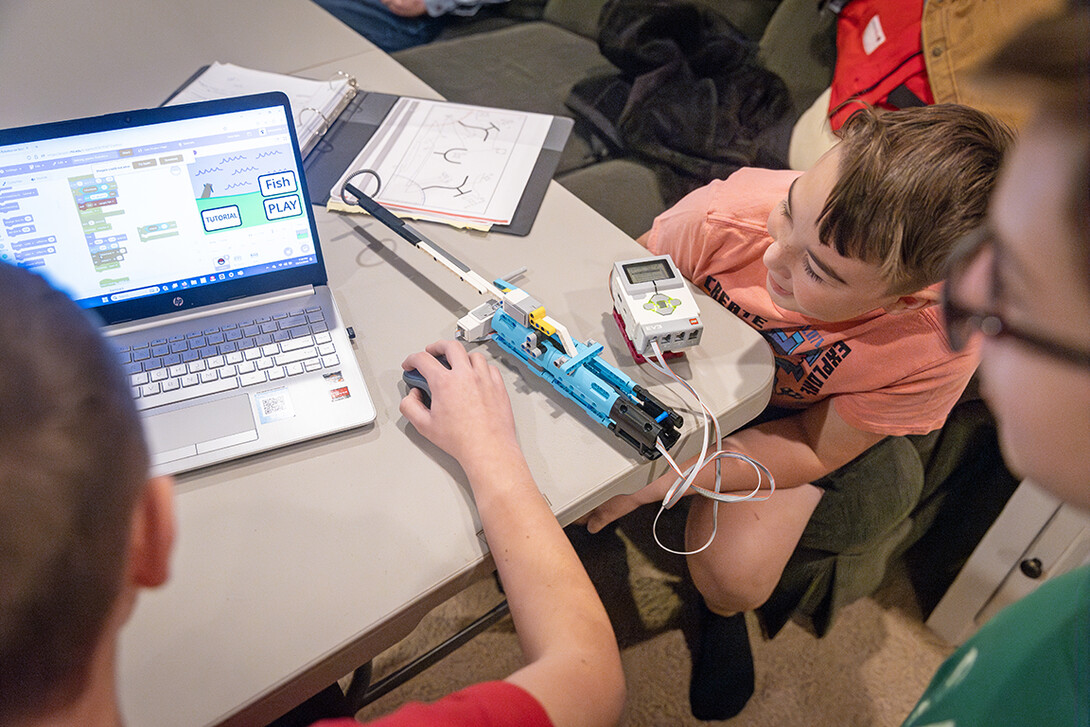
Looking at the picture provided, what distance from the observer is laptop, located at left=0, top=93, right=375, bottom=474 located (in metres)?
0.75

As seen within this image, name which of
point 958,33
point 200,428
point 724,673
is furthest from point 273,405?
point 958,33

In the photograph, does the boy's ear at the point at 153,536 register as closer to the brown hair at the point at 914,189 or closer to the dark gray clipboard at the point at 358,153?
the dark gray clipboard at the point at 358,153

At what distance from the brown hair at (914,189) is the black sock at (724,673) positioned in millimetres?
747

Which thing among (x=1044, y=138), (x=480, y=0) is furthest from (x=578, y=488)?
(x=480, y=0)

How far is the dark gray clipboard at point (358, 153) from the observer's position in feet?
3.53

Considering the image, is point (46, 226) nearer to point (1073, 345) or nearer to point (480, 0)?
point (1073, 345)

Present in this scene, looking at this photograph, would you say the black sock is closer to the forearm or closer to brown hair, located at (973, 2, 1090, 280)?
the forearm

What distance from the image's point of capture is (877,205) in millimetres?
839

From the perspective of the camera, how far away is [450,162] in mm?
1137

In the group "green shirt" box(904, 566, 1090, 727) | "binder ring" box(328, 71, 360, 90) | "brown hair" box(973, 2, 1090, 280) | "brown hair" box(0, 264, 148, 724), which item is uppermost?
"brown hair" box(973, 2, 1090, 280)

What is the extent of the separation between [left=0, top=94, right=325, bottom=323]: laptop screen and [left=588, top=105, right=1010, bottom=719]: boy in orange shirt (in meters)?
0.56

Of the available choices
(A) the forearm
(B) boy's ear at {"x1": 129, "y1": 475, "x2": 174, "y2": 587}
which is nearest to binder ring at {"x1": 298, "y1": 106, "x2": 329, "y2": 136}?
(A) the forearm

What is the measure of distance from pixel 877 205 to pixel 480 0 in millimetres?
1518

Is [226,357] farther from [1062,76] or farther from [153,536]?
[1062,76]
